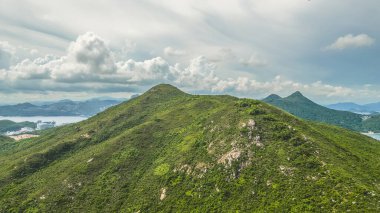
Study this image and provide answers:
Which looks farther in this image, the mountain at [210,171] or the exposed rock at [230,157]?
the exposed rock at [230,157]

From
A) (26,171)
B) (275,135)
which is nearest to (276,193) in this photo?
(275,135)

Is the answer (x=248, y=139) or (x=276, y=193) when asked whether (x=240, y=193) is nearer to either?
(x=276, y=193)

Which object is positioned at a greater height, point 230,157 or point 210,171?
point 230,157

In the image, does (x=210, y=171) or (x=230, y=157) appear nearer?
(x=210, y=171)

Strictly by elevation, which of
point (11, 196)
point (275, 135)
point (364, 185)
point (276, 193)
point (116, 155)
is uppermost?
point (275, 135)

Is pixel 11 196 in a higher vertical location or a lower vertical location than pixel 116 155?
lower

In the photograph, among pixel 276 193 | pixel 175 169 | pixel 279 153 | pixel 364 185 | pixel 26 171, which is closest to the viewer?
pixel 364 185

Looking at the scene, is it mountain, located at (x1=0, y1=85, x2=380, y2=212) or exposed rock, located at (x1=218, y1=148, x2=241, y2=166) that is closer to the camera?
mountain, located at (x1=0, y1=85, x2=380, y2=212)

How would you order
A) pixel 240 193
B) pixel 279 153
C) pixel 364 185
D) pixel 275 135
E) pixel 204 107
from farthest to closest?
pixel 204 107 < pixel 275 135 < pixel 279 153 < pixel 240 193 < pixel 364 185
